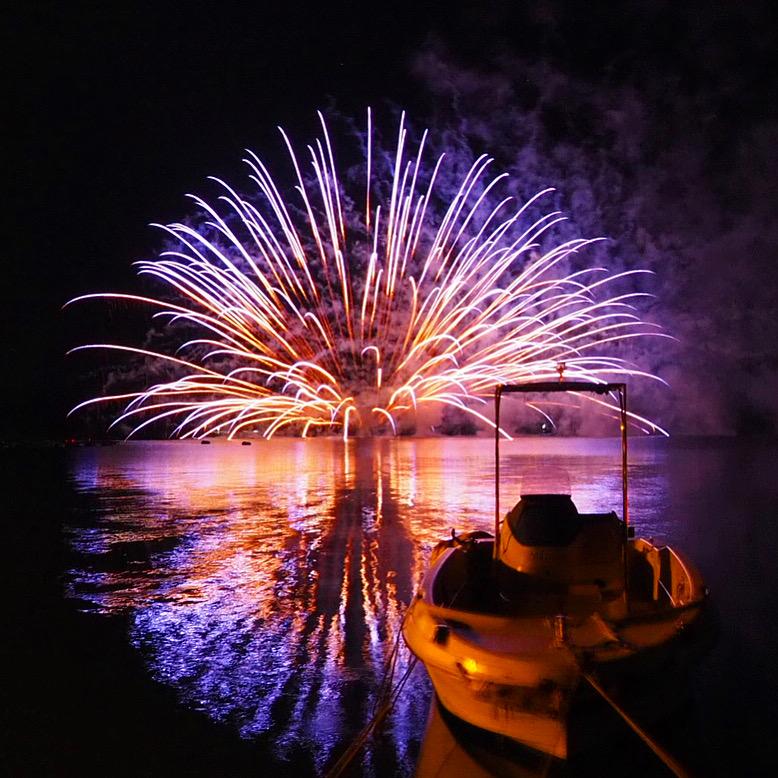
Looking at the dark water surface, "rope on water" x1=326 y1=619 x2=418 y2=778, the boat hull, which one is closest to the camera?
the boat hull

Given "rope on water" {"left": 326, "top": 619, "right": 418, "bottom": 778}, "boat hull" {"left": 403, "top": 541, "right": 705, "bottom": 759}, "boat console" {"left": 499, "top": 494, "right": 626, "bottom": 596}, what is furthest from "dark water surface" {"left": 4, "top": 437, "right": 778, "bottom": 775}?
"boat console" {"left": 499, "top": 494, "right": 626, "bottom": 596}

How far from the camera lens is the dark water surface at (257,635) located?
6504mm

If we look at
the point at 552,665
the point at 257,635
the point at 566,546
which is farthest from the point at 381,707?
the point at 257,635

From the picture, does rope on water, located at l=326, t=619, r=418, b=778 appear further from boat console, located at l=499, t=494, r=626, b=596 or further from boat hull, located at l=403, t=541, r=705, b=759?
boat console, located at l=499, t=494, r=626, b=596

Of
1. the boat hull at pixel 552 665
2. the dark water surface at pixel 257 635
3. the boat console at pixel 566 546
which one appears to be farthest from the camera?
the boat console at pixel 566 546

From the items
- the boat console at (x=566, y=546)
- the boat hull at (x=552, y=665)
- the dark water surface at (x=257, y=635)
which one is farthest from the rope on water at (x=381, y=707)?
the boat console at (x=566, y=546)

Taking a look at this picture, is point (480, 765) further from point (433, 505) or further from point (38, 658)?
point (433, 505)

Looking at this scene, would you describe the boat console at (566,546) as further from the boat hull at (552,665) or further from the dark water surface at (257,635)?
the dark water surface at (257,635)

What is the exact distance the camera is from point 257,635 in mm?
9508

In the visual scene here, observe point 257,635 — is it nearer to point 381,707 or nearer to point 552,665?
point 381,707

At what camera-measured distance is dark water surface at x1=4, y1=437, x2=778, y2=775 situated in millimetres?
6504

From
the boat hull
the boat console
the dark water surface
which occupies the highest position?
the boat console

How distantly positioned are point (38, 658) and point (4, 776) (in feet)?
10.3

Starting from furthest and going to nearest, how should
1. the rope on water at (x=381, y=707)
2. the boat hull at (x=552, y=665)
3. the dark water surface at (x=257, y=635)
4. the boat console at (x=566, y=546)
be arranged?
the boat console at (x=566, y=546), the dark water surface at (x=257, y=635), the rope on water at (x=381, y=707), the boat hull at (x=552, y=665)
